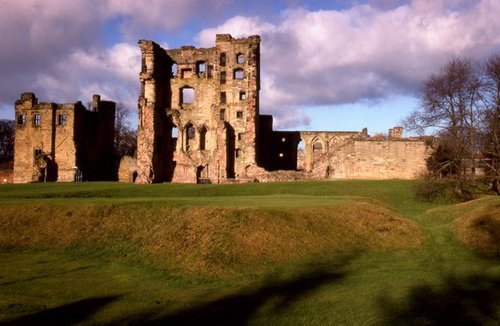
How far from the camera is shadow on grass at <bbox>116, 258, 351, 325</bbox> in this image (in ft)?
32.9

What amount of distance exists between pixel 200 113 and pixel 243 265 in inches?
1554

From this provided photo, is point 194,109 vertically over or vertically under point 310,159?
over

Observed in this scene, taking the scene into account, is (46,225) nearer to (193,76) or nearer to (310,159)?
(193,76)

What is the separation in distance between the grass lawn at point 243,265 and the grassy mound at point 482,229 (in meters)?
0.06

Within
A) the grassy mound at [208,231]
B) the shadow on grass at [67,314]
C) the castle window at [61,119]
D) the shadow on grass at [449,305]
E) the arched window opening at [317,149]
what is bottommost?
the shadow on grass at [67,314]

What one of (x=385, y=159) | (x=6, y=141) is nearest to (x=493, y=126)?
(x=385, y=159)

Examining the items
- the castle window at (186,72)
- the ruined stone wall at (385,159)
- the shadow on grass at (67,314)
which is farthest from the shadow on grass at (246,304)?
the castle window at (186,72)

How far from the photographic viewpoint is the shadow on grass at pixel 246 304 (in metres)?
10.0

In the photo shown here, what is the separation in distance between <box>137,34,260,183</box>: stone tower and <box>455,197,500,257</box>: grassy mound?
1226 inches

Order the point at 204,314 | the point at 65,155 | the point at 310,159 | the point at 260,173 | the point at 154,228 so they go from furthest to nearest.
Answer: the point at 310,159 < the point at 65,155 < the point at 260,173 < the point at 154,228 < the point at 204,314

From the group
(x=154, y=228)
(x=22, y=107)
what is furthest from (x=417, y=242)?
(x=22, y=107)

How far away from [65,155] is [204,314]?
45060 millimetres

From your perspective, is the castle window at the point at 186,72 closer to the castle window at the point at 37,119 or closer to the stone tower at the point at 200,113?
the stone tower at the point at 200,113

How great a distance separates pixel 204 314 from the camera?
10.3m
